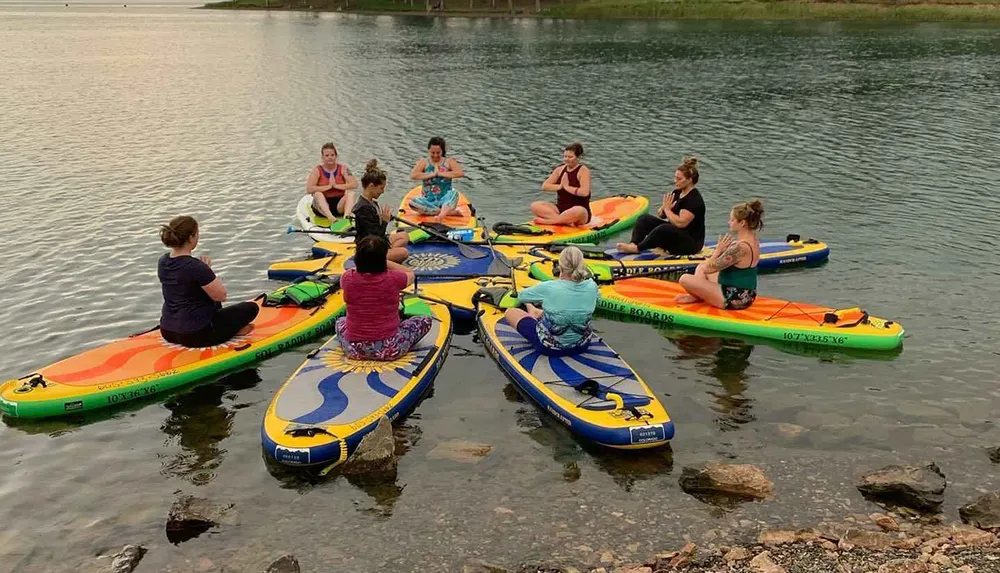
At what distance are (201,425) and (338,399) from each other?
7.28 feet

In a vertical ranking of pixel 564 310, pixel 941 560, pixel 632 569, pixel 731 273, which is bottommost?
pixel 632 569

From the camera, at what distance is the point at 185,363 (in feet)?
39.8

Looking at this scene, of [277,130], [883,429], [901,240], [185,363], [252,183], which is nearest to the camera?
[883,429]

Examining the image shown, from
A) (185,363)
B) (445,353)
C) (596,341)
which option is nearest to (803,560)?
(596,341)

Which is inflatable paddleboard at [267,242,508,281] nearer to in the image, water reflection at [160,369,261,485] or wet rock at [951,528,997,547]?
water reflection at [160,369,261,485]

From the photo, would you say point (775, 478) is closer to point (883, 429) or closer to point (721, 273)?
point (883, 429)

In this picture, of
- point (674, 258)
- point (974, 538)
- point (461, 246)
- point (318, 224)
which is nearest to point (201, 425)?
point (461, 246)

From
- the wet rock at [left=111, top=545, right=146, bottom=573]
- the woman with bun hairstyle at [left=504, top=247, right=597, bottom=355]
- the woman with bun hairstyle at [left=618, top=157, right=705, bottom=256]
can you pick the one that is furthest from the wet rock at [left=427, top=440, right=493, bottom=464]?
the woman with bun hairstyle at [left=618, top=157, right=705, bottom=256]

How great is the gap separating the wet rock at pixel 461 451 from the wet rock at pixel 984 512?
18.5ft

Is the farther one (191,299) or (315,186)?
(315,186)

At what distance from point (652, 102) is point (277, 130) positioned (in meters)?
18.8

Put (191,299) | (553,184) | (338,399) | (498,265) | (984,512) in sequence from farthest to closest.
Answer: (553,184)
(498,265)
(191,299)
(338,399)
(984,512)

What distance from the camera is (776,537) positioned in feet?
28.1

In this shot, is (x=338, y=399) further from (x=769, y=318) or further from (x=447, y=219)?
(x=447, y=219)
